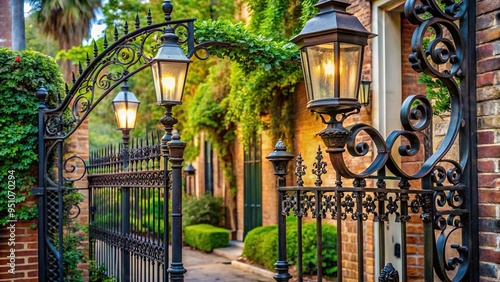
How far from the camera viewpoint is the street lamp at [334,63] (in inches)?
107

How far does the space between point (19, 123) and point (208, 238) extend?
8.91 meters

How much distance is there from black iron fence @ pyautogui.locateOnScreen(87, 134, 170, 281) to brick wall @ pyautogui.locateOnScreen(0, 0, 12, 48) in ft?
8.58

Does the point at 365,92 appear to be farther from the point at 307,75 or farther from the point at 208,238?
the point at 208,238

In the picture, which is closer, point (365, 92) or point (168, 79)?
point (168, 79)

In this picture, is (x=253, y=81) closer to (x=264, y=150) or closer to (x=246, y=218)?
(x=264, y=150)

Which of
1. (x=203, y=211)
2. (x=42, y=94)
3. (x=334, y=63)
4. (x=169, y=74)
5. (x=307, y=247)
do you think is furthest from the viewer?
(x=203, y=211)

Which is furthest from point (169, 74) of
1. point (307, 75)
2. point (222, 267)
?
point (222, 267)

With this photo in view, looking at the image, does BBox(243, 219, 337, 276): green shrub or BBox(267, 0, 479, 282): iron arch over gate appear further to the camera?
BBox(243, 219, 337, 276): green shrub

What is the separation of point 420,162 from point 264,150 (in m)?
7.16

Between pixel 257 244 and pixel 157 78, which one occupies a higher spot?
pixel 157 78

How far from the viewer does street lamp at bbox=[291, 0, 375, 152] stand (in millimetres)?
2725

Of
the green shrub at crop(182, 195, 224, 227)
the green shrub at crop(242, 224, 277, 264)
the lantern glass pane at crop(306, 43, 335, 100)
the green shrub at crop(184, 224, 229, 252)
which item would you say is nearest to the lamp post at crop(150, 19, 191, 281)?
the lantern glass pane at crop(306, 43, 335, 100)

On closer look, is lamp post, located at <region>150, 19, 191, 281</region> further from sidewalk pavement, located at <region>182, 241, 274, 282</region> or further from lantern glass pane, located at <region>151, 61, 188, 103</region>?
sidewalk pavement, located at <region>182, 241, 274, 282</region>

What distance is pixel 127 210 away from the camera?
21.8ft
